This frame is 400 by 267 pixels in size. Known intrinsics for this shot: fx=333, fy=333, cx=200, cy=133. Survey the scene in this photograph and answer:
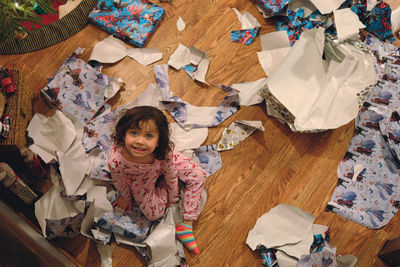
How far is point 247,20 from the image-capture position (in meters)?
1.55

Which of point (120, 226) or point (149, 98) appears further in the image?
point (149, 98)

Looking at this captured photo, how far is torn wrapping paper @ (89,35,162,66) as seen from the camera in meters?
1.43

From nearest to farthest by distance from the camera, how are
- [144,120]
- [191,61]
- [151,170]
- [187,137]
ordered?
1. [144,120]
2. [151,170]
3. [187,137]
4. [191,61]

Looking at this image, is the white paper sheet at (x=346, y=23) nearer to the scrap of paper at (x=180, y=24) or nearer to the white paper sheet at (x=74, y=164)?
the scrap of paper at (x=180, y=24)

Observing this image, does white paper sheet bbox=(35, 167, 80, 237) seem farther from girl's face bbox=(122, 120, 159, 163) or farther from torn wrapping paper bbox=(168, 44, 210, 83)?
torn wrapping paper bbox=(168, 44, 210, 83)

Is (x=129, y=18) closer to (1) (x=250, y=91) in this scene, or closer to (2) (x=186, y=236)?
(1) (x=250, y=91)

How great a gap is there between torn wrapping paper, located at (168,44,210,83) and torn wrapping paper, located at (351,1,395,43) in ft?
2.35

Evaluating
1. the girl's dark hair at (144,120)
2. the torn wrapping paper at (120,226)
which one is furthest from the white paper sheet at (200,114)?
the torn wrapping paper at (120,226)

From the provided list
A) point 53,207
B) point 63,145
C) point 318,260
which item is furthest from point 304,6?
point 53,207

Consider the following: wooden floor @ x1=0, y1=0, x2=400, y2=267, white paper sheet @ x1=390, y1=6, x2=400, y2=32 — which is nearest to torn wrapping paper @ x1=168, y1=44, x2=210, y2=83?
wooden floor @ x1=0, y1=0, x2=400, y2=267

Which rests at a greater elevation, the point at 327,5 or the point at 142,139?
the point at 142,139

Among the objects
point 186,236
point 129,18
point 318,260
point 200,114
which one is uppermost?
point 129,18

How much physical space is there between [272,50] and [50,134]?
1002mm

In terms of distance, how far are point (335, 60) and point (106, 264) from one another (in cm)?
120
